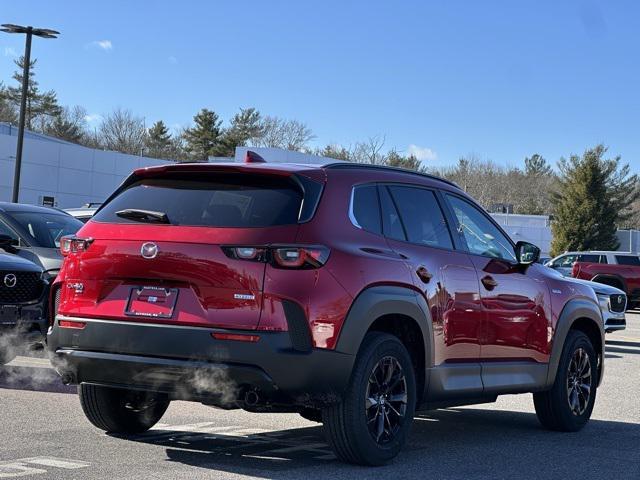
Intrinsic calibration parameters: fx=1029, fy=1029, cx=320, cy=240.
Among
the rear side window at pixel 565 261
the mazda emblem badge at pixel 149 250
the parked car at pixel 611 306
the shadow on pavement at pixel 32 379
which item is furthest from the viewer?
the rear side window at pixel 565 261

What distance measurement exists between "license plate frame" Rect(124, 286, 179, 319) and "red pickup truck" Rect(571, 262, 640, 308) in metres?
27.0

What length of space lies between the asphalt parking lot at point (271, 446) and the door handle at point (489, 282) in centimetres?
117

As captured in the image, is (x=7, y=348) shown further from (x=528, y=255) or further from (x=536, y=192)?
(x=536, y=192)

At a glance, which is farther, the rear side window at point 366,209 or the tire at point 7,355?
the tire at point 7,355

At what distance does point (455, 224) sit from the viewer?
756 cm

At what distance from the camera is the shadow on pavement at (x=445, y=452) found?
6.34 m

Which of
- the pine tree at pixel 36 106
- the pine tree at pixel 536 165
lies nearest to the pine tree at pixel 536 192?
the pine tree at pixel 536 165

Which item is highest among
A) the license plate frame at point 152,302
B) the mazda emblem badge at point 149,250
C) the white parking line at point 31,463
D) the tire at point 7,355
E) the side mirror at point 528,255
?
the side mirror at point 528,255

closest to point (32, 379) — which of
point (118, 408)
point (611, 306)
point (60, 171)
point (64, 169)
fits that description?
point (118, 408)

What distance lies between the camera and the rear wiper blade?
20.5 feet

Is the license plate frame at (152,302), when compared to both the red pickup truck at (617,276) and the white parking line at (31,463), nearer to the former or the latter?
the white parking line at (31,463)

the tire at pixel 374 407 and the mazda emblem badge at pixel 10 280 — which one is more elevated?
the mazda emblem badge at pixel 10 280

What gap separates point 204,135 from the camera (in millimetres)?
104438

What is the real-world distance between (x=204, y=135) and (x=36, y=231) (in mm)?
92556
